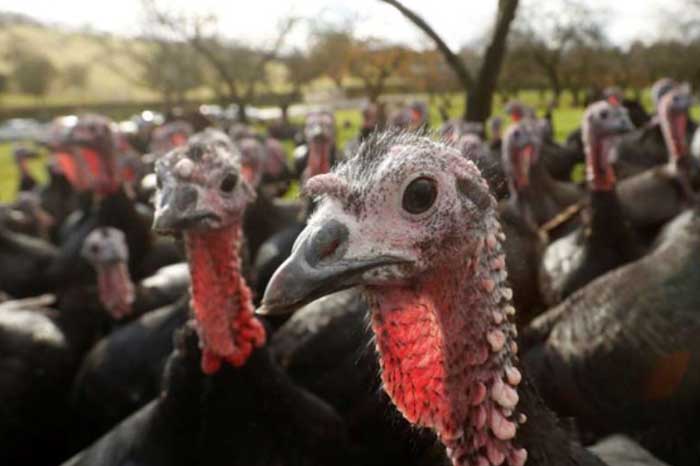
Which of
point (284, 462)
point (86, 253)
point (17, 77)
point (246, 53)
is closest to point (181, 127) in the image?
point (86, 253)

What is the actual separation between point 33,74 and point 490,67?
1859 inches

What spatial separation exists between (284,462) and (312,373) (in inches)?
40.5

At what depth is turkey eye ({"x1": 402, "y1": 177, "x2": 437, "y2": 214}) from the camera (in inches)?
65.4

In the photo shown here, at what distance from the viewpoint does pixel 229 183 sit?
10.9ft

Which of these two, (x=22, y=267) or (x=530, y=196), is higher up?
(x=530, y=196)

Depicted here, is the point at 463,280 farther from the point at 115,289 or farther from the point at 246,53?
the point at 246,53

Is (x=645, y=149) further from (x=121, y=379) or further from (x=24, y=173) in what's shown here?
(x=24, y=173)

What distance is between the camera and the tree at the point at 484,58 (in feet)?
27.9

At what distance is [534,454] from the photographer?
169cm

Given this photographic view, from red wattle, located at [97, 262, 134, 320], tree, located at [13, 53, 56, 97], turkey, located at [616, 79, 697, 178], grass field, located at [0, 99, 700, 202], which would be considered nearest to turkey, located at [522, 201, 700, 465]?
red wattle, located at [97, 262, 134, 320]

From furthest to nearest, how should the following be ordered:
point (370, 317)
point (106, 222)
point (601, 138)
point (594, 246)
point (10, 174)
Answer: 1. point (10, 174)
2. point (106, 222)
3. point (601, 138)
4. point (594, 246)
5. point (370, 317)

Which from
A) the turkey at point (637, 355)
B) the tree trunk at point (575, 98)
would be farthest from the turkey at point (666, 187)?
the tree trunk at point (575, 98)

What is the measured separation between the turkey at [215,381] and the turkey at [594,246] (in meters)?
2.38

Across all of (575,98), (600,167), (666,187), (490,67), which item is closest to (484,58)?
(490,67)
